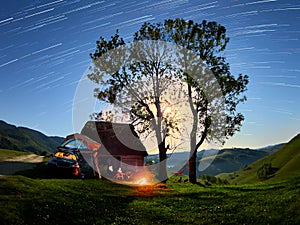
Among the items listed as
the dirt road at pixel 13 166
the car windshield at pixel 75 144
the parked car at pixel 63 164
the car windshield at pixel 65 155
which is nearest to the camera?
the dirt road at pixel 13 166

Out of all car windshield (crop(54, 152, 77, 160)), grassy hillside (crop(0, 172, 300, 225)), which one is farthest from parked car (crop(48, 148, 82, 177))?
grassy hillside (crop(0, 172, 300, 225))

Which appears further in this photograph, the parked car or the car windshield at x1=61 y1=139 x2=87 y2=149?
the car windshield at x1=61 y1=139 x2=87 y2=149

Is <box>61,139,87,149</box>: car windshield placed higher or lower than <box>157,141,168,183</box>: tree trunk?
higher

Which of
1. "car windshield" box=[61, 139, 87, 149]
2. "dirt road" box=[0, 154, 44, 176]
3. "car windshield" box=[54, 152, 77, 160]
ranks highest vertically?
"car windshield" box=[61, 139, 87, 149]

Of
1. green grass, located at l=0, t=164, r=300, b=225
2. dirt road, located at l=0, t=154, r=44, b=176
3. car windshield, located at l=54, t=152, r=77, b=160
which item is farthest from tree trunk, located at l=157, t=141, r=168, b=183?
green grass, located at l=0, t=164, r=300, b=225

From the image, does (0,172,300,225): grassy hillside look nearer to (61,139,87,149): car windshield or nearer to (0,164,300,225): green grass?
(0,164,300,225): green grass

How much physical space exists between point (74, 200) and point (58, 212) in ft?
13.1

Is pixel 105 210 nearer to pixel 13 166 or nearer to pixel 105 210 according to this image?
pixel 105 210

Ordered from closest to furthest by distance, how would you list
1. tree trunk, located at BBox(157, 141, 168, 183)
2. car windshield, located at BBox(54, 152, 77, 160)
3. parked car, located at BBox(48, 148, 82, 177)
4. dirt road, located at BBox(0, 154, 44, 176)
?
dirt road, located at BBox(0, 154, 44, 176) < parked car, located at BBox(48, 148, 82, 177) < car windshield, located at BBox(54, 152, 77, 160) < tree trunk, located at BBox(157, 141, 168, 183)

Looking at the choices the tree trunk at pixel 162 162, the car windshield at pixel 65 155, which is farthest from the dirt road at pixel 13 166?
the tree trunk at pixel 162 162

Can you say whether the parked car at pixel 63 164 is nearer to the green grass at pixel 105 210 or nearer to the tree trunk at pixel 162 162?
the green grass at pixel 105 210

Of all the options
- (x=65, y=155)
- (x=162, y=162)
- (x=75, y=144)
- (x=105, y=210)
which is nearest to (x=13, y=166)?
(x=65, y=155)

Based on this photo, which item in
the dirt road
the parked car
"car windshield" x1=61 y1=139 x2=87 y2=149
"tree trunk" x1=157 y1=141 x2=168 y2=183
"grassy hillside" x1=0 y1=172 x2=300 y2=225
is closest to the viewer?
"grassy hillside" x1=0 y1=172 x2=300 y2=225

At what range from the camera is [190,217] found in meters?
18.6
